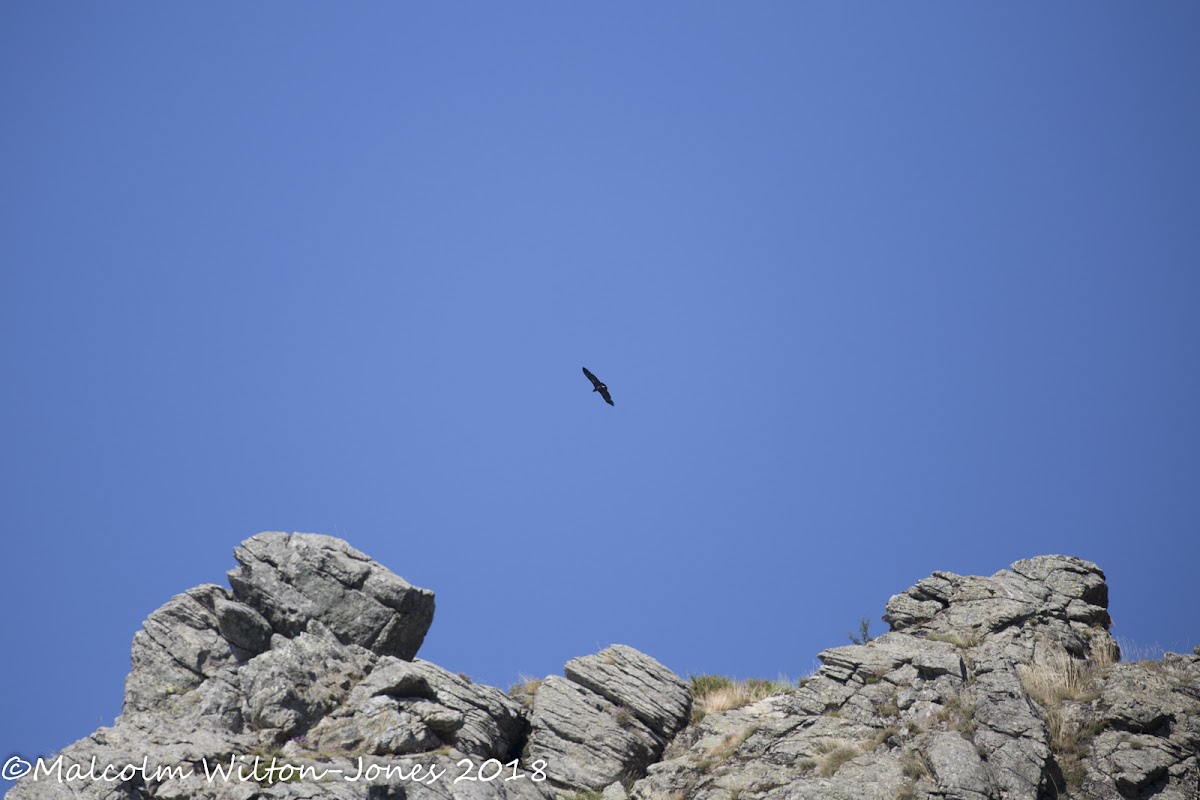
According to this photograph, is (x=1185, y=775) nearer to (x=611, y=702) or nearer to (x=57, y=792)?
(x=611, y=702)

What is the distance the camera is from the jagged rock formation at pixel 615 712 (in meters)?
27.5

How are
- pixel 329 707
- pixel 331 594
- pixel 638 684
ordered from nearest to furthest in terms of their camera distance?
pixel 329 707
pixel 638 684
pixel 331 594

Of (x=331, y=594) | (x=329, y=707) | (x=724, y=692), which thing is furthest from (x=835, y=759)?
(x=331, y=594)

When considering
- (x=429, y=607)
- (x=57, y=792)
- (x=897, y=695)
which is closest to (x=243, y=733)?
(x=57, y=792)

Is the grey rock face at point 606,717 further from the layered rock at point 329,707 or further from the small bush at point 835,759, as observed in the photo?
the small bush at point 835,759

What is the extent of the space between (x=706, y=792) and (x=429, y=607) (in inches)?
519

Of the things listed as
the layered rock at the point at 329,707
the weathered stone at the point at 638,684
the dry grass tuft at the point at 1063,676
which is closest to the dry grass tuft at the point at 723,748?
the layered rock at the point at 329,707

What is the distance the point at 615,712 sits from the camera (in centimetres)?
3459

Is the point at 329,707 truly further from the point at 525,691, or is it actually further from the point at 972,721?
the point at 972,721

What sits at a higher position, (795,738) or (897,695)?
(897,695)

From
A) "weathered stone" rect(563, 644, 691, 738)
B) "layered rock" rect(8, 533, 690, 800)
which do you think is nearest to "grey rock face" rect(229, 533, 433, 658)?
"layered rock" rect(8, 533, 690, 800)

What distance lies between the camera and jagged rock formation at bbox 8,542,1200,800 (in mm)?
27500

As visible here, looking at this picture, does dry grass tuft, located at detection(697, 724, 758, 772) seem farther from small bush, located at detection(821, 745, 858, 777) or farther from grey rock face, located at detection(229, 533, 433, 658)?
grey rock face, located at detection(229, 533, 433, 658)

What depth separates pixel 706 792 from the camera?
2945 centimetres
